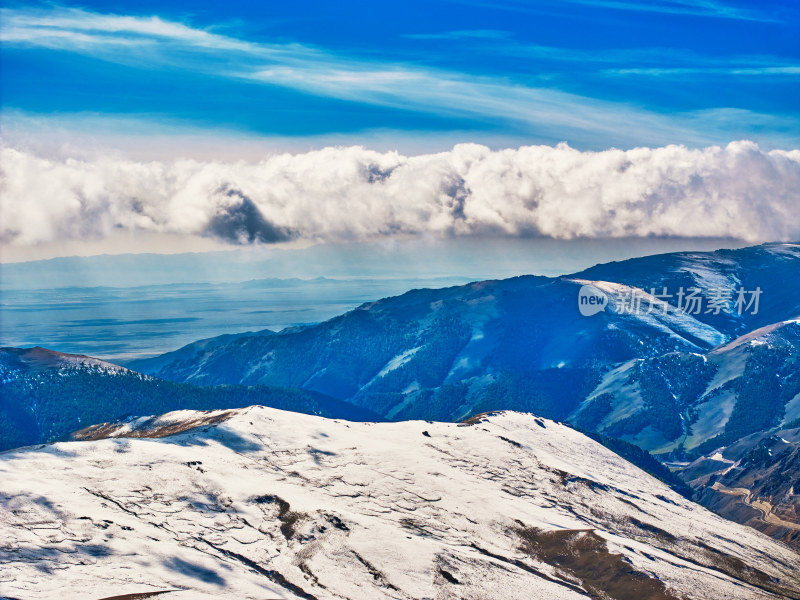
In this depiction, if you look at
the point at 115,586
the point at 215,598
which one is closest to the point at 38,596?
the point at 115,586

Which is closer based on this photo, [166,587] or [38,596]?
[38,596]

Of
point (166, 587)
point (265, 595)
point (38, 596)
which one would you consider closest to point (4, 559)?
point (38, 596)

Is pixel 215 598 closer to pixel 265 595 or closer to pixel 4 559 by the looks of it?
pixel 265 595

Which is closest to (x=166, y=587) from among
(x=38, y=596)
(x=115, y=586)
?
(x=115, y=586)

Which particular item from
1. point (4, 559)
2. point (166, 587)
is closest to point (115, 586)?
point (166, 587)

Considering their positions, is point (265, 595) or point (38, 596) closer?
point (38, 596)

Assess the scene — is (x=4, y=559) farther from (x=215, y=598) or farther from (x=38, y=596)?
(x=215, y=598)

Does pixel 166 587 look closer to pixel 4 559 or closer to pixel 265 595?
pixel 265 595
